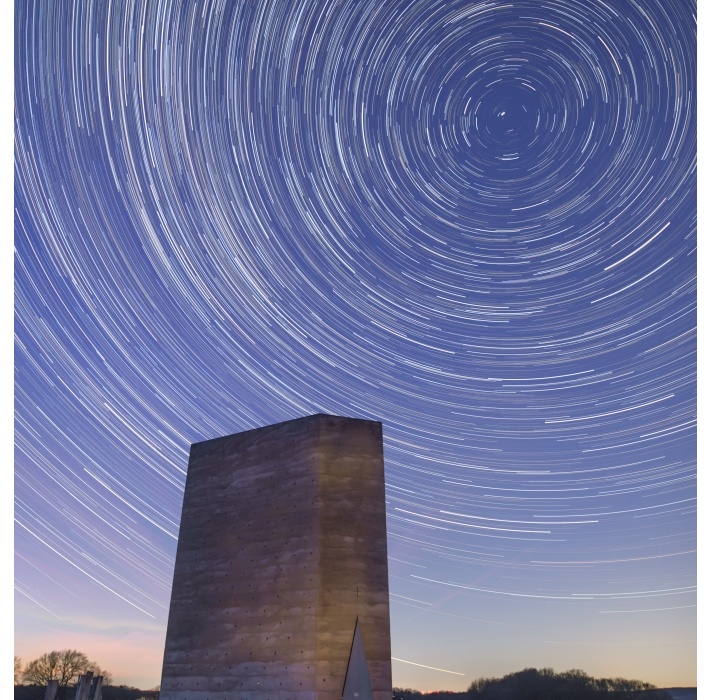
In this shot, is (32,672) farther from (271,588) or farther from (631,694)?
(631,694)

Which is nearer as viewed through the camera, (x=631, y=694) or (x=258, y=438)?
(x=258, y=438)

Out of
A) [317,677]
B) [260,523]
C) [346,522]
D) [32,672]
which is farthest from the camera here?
[32,672]

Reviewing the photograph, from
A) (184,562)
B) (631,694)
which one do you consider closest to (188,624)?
(184,562)

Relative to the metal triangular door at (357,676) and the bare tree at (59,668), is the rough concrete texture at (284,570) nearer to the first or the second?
the metal triangular door at (357,676)

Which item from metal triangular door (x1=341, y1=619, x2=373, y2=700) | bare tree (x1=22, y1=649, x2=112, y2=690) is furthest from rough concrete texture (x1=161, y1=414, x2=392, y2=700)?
bare tree (x1=22, y1=649, x2=112, y2=690)

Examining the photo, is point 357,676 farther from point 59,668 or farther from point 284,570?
point 59,668
